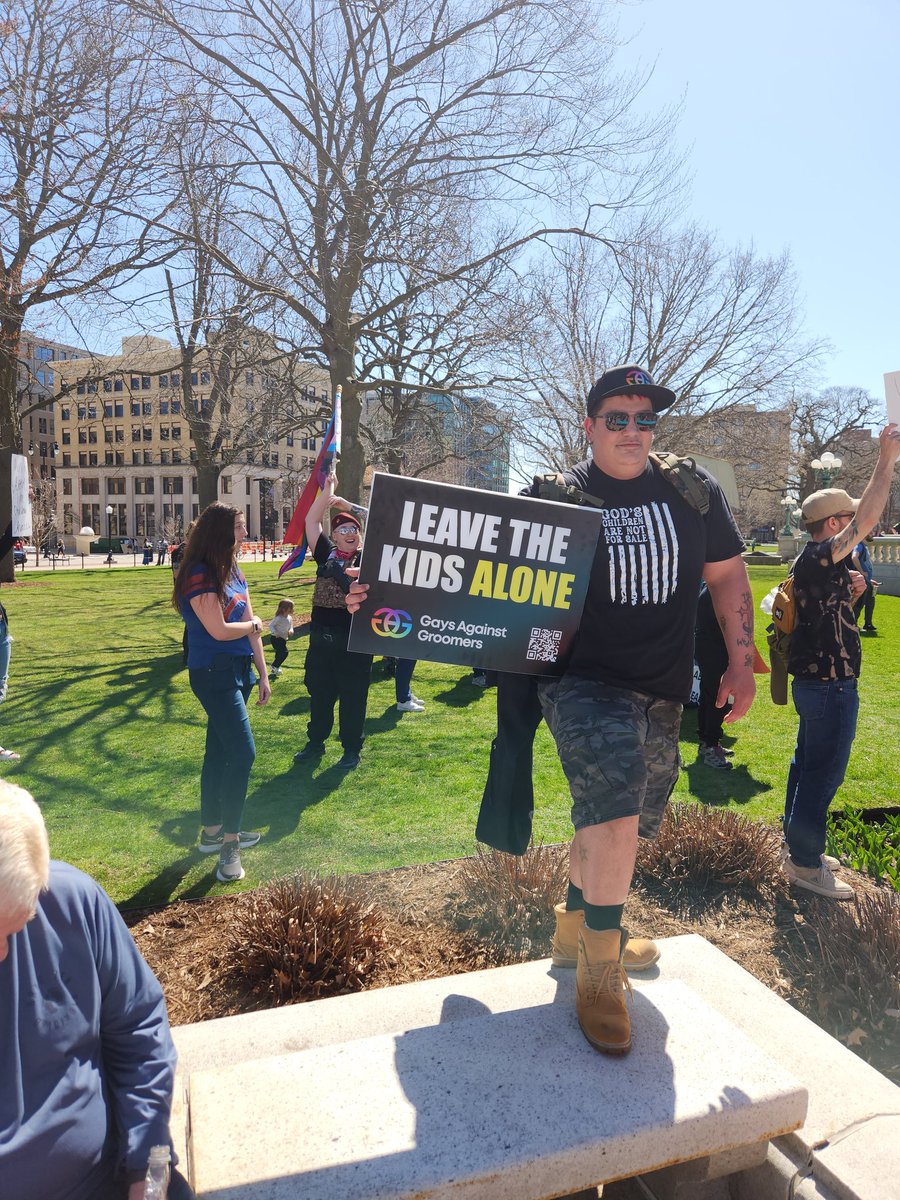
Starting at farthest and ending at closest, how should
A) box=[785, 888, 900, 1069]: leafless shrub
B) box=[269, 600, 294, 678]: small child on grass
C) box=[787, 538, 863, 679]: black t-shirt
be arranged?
box=[269, 600, 294, 678]: small child on grass → box=[787, 538, 863, 679]: black t-shirt → box=[785, 888, 900, 1069]: leafless shrub

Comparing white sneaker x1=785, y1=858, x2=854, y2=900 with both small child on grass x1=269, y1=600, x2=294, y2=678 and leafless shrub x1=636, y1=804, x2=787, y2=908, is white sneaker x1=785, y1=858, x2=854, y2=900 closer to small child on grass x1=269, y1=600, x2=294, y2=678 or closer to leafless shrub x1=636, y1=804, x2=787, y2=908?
leafless shrub x1=636, y1=804, x2=787, y2=908

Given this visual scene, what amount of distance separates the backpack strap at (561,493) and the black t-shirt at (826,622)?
1640 millimetres

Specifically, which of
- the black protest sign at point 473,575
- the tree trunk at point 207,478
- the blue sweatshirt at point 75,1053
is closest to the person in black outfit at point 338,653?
the black protest sign at point 473,575

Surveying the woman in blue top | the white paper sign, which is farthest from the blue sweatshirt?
the white paper sign

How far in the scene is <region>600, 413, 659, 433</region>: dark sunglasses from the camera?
2951 mm

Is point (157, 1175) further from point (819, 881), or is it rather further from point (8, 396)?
point (8, 396)

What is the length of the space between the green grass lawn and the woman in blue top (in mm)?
455

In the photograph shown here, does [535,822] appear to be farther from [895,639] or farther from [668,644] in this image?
[895,639]

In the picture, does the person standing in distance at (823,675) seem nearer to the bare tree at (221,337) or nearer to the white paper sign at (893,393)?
the white paper sign at (893,393)

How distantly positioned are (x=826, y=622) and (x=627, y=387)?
1864 mm

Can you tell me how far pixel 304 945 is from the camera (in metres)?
3.34

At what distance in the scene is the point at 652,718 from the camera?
117 inches

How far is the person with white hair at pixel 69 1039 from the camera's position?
63.3 inches

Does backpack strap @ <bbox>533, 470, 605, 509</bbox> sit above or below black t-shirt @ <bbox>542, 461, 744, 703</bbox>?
above
